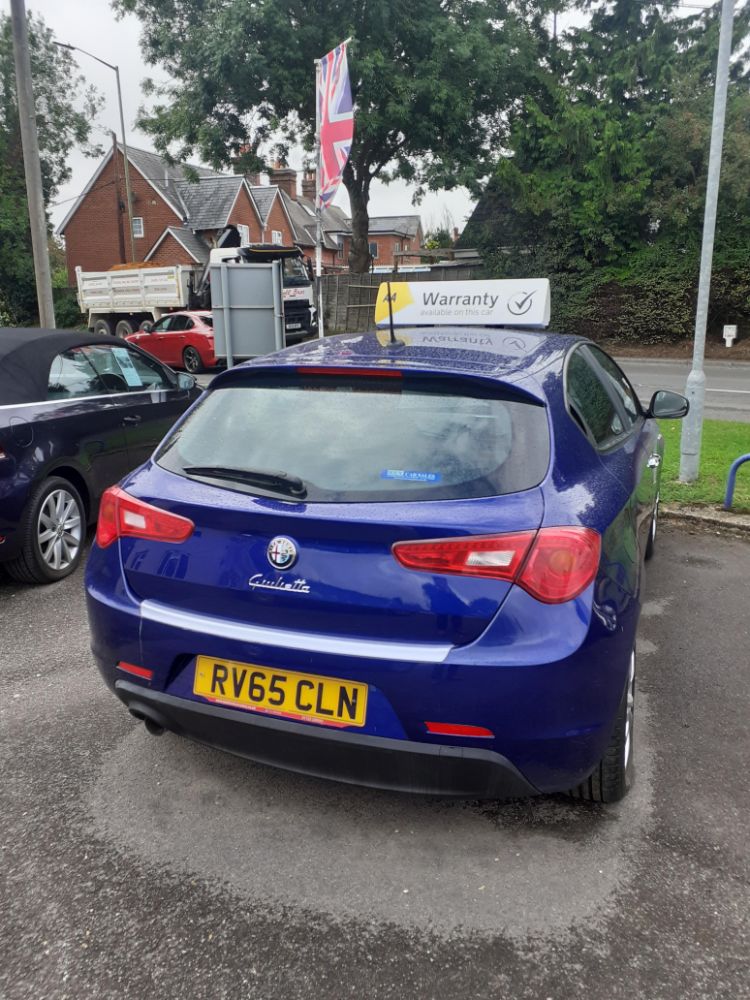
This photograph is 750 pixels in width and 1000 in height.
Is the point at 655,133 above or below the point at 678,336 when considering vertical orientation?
above

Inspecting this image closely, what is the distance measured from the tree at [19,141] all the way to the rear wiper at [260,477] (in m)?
38.5

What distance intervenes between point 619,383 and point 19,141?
4518 cm

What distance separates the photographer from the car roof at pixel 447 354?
2.73 meters

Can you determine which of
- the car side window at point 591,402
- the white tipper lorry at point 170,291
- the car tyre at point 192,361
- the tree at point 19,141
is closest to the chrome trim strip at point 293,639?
the car side window at point 591,402

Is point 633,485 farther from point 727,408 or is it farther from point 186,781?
point 727,408

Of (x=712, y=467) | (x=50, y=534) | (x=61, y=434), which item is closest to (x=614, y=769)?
(x=50, y=534)

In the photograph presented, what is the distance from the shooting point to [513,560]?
7.35 ft

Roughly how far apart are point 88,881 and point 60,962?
0.32 meters

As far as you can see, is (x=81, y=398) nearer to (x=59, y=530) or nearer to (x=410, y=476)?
(x=59, y=530)

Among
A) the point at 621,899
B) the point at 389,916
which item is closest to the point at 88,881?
the point at 389,916

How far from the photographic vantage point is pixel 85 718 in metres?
3.46

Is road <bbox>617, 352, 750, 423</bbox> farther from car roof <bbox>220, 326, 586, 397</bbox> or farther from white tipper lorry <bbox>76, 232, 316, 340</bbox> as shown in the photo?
white tipper lorry <bbox>76, 232, 316, 340</bbox>

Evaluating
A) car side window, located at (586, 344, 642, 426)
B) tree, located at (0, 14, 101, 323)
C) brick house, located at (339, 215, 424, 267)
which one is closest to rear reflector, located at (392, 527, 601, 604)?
car side window, located at (586, 344, 642, 426)

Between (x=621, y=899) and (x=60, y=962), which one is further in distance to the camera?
(x=621, y=899)
